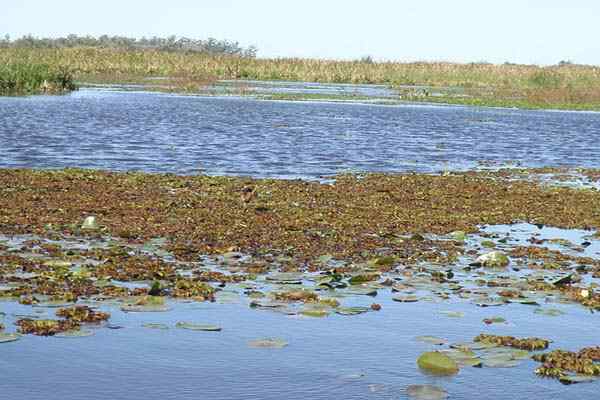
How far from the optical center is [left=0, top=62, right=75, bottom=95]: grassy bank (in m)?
60.1

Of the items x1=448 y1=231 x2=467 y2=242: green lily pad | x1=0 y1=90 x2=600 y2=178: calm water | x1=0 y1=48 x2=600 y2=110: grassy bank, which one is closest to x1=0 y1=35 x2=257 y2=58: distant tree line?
x1=0 y1=48 x2=600 y2=110: grassy bank

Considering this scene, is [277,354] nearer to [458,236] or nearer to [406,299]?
[406,299]

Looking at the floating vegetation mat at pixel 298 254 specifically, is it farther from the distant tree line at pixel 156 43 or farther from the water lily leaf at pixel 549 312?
the distant tree line at pixel 156 43

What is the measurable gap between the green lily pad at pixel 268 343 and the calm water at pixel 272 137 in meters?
16.4

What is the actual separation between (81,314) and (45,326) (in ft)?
1.98

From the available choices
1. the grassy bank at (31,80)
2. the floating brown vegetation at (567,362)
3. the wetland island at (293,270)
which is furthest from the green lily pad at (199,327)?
the grassy bank at (31,80)

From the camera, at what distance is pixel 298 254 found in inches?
594

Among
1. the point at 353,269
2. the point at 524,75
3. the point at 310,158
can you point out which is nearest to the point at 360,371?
the point at 353,269

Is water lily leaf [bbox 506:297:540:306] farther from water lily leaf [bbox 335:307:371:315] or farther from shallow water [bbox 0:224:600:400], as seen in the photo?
water lily leaf [bbox 335:307:371:315]

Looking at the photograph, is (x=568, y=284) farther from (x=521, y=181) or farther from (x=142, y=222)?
(x=521, y=181)

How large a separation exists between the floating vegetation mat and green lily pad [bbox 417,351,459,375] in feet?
0.06

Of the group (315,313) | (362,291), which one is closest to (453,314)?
(362,291)

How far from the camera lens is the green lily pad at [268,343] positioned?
1051 centimetres

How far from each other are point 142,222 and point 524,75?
83236mm
